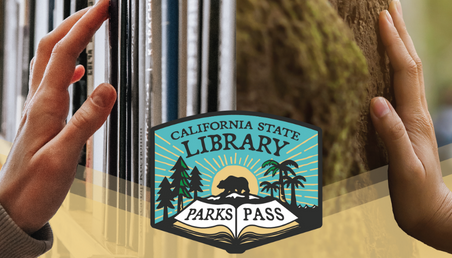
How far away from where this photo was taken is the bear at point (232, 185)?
319mm

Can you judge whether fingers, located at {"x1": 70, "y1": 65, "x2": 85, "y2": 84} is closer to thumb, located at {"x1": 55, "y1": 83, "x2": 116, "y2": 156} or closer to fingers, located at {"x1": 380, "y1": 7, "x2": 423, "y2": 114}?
thumb, located at {"x1": 55, "y1": 83, "x2": 116, "y2": 156}

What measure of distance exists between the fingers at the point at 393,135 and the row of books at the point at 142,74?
209mm

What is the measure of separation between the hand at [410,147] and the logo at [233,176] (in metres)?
0.14

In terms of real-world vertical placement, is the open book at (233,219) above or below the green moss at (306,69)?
below

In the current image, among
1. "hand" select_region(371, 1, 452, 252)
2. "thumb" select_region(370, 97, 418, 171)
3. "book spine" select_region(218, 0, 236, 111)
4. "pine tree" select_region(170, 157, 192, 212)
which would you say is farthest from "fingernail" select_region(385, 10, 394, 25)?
"pine tree" select_region(170, 157, 192, 212)

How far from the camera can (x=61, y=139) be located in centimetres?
37

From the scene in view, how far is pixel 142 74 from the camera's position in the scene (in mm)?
353

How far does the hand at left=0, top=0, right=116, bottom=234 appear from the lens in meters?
0.37

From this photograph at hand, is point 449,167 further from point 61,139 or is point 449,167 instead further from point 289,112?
point 61,139

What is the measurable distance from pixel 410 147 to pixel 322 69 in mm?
184

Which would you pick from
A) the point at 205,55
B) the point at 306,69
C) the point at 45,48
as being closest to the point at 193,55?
the point at 205,55

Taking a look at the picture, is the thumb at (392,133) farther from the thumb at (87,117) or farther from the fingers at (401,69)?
the thumb at (87,117)

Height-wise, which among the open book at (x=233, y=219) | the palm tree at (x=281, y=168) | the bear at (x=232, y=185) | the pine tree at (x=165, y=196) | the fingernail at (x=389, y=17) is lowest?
the open book at (x=233, y=219)

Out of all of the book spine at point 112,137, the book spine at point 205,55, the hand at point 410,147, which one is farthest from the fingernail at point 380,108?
the book spine at point 112,137
